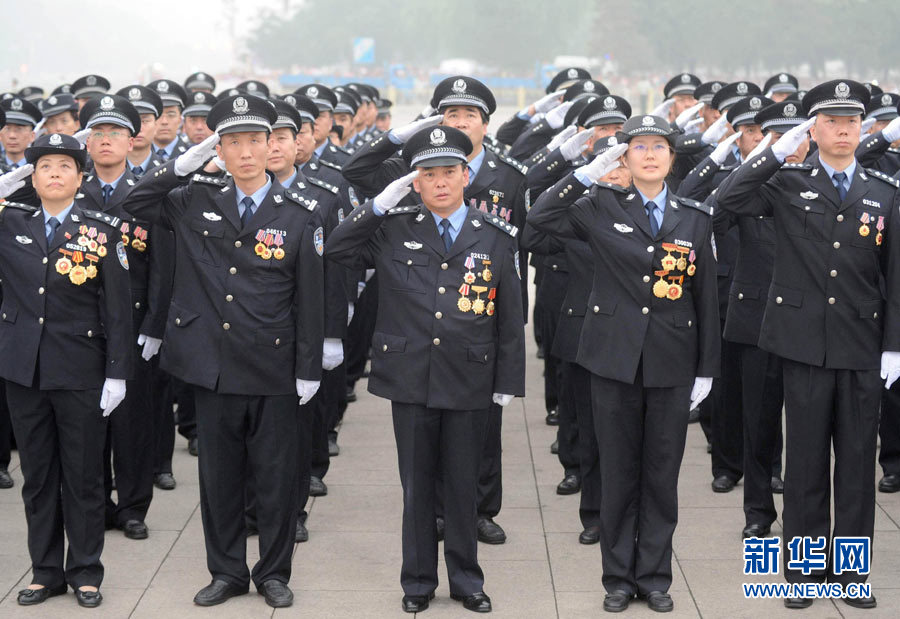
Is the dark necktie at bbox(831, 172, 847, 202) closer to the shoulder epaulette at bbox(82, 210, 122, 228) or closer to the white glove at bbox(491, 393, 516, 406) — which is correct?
the white glove at bbox(491, 393, 516, 406)

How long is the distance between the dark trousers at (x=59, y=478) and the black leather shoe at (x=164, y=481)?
5.83 feet

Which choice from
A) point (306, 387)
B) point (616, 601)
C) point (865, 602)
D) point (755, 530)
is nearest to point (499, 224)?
point (306, 387)

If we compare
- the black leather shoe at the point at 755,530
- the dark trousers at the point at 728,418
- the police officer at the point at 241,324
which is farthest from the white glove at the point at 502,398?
the dark trousers at the point at 728,418

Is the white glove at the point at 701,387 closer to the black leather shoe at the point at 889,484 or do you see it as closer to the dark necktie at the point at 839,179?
the dark necktie at the point at 839,179

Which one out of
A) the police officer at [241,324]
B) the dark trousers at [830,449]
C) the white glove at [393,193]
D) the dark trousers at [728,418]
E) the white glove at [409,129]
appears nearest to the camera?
the white glove at [393,193]

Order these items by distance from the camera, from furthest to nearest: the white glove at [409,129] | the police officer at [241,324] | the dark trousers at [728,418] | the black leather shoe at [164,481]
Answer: the black leather shoe at [164,481] → the dark trousers at [728,418] → the white glove at [409,129] → the police officer at [241,324]

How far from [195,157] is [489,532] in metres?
2.53

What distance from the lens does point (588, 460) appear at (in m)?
6.96

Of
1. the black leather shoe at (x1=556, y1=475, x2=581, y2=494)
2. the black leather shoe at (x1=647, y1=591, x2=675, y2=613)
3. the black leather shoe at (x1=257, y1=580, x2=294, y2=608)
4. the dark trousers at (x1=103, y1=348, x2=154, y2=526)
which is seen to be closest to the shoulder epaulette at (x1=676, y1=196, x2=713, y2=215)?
the black leather shoe at (x1=647, y1=591, x2=675, y2=613)

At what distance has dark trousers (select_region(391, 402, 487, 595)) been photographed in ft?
19.6

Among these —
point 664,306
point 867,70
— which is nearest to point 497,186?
point 664,306

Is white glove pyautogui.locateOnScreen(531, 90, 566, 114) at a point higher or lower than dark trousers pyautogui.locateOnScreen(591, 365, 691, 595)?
higher

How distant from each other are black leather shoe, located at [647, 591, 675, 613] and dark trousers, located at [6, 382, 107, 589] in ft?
8.31

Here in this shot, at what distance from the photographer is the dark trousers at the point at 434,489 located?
5.97 metres
